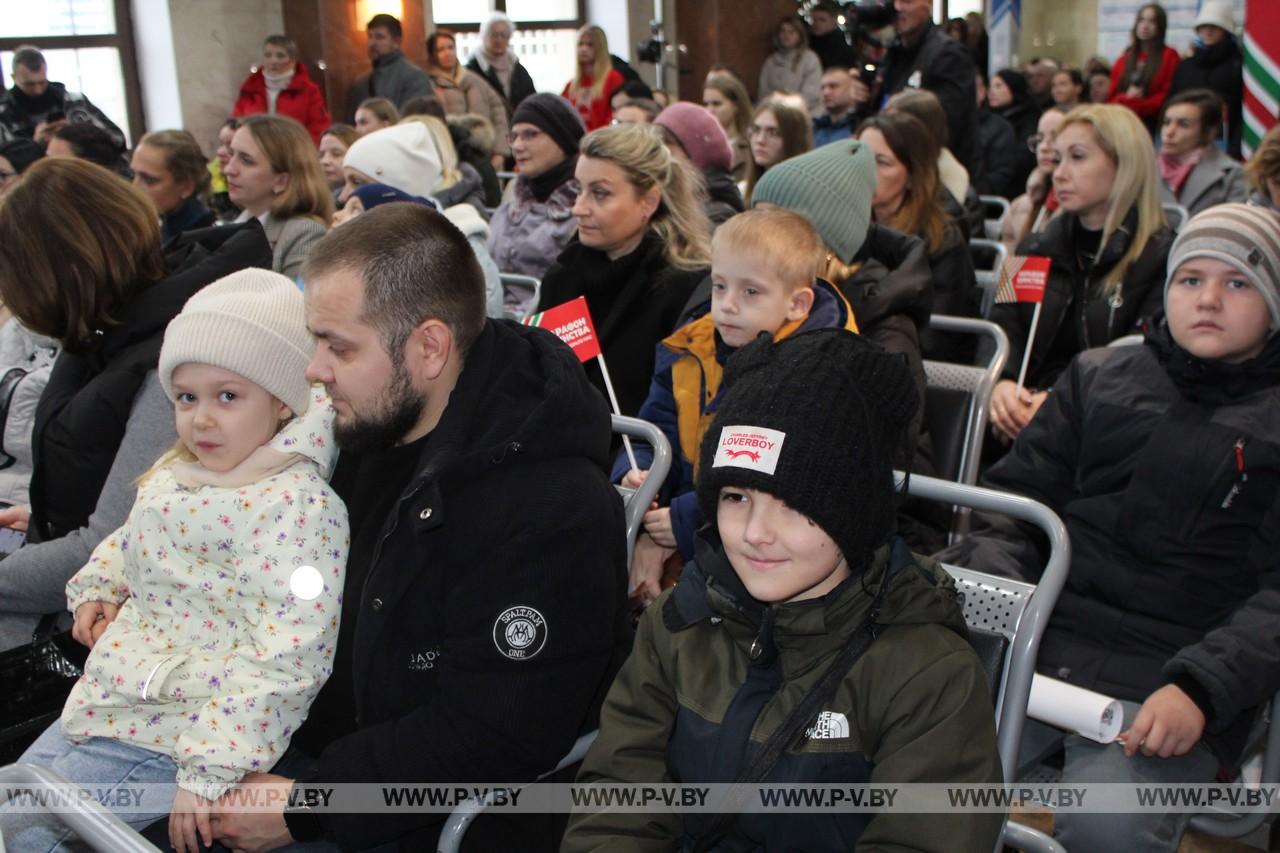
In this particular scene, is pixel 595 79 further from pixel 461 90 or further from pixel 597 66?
pixel 461 90

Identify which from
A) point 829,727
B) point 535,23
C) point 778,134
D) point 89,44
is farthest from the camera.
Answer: point 535,23

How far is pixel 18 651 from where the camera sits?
6.93 ft

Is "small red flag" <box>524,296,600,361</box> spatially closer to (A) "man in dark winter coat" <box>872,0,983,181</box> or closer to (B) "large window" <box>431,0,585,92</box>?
(A) "man in dark winter coat" <box>872,0,983,181</box>

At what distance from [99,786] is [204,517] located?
0.48m

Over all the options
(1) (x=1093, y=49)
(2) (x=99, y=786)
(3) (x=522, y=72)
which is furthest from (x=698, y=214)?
(1) (x=1093, y=49)

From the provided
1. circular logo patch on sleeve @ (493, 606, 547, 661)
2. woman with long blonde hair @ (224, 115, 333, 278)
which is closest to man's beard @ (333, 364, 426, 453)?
circular logo patch on sleeve @ (493, 606, 547, 661)

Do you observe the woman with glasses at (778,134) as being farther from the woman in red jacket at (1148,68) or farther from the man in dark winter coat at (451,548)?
the woman in red jacket at (1148,68)

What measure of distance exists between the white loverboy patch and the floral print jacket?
697 millimetres

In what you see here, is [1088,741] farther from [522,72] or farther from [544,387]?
[522,72]

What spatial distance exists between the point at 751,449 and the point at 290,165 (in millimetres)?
3061

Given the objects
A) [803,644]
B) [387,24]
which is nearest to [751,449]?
[803,644]

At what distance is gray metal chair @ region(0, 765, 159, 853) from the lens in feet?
4.33

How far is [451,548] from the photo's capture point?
171cm

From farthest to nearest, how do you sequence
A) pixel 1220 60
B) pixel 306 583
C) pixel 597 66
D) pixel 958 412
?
pixel 597 66, pixel 1220 60, pixel 958 412, pixel 306 583
